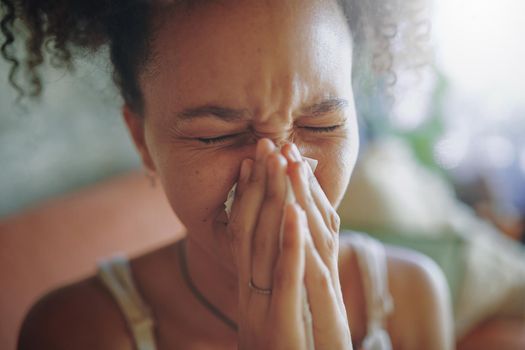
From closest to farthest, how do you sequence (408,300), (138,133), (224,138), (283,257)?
(283,257) < (224,138) < (138,133) < (408,300)

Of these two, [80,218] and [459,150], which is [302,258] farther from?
[459,150]

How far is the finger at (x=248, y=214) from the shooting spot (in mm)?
605

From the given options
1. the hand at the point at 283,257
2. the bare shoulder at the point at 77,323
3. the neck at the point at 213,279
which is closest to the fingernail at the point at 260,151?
the hand at the point at 283,257

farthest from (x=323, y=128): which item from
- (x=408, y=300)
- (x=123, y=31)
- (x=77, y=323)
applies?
(x=77, y=323)

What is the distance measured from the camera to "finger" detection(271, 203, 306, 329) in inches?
22.2

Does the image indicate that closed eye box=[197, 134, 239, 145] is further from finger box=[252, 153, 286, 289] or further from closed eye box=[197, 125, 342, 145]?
finger box=[252, 153, 286, 289]

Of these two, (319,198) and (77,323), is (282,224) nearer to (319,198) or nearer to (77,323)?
(319,198)

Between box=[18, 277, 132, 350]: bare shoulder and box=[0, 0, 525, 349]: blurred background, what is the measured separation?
1.19ft

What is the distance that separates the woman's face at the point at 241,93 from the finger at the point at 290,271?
0.15 meters

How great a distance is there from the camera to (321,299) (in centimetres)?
61

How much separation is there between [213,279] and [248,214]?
42 cm

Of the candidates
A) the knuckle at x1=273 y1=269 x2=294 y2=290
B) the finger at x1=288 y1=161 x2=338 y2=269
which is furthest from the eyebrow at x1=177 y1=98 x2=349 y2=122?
the knuckle at x1=273 y1=269 x2=294 y2=290

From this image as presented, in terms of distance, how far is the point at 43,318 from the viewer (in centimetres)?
100

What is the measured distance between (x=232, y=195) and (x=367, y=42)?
1.35 feet
